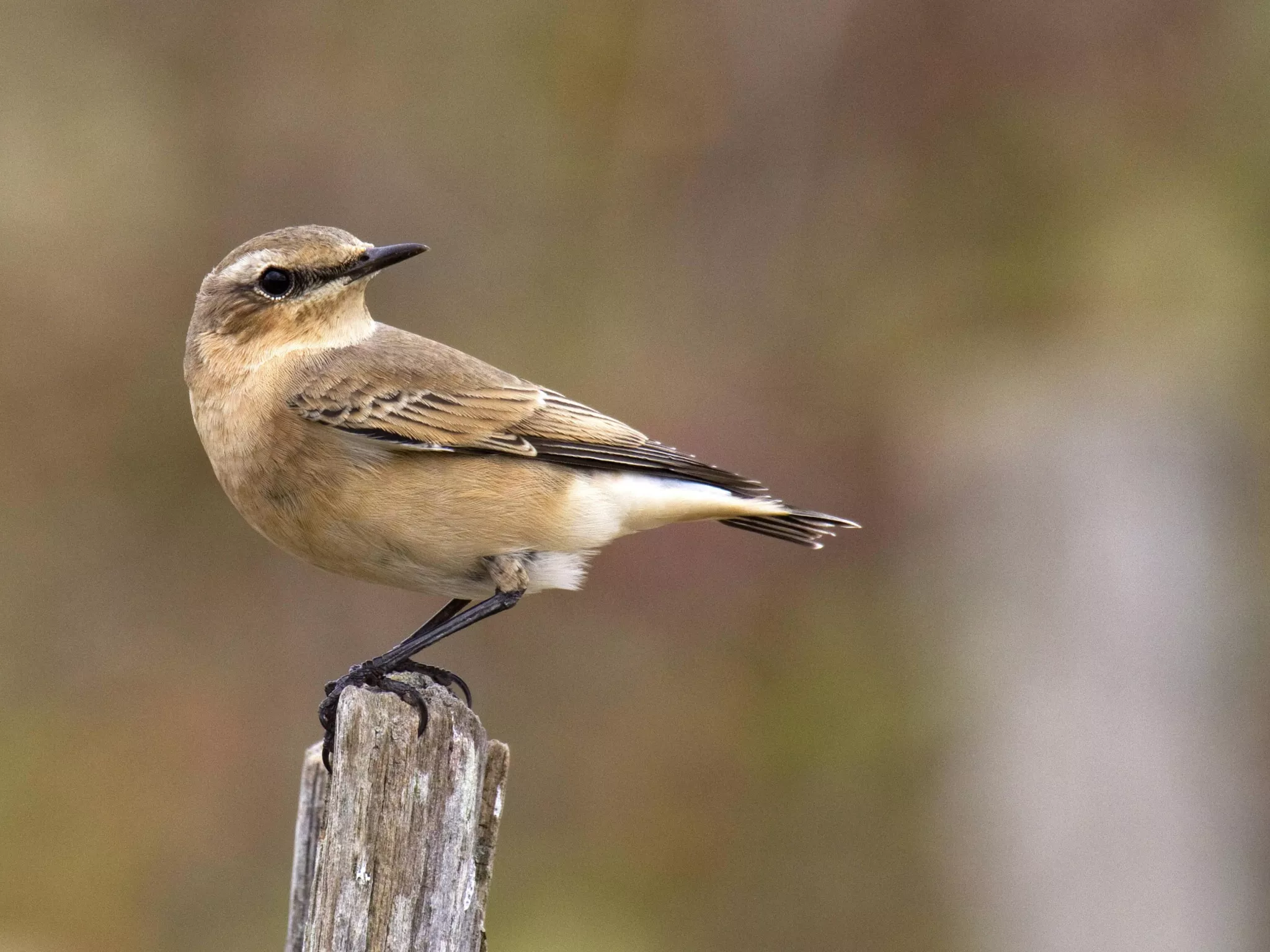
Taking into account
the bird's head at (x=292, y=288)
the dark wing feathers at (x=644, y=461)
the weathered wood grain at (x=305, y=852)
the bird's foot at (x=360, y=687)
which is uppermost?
the bird's head at (x=292, y=288)

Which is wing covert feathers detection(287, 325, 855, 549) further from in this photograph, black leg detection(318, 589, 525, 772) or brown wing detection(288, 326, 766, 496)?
black leg detection(318, 589, 525, 772)

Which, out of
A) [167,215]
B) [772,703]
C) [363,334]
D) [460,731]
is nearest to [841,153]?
[772,703]

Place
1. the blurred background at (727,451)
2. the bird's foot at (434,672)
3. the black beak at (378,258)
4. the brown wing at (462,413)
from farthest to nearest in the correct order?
the blurred background at (727,451) → the black beak at (378,258) → the brown wing at (462,413) → the bird's foot at (434,672)

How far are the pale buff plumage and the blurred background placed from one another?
3007 millimetres

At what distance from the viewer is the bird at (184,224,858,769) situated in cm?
502

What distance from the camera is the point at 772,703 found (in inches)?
366

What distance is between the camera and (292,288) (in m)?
5.59

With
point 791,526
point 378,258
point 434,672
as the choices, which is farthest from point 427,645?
point 791,526

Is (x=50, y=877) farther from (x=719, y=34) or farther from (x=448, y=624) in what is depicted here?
(x=719, y=34)

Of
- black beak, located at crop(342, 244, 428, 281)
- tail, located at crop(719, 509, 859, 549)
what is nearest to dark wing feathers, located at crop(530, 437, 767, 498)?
tail, located at crop(719, 509, 859, 549)

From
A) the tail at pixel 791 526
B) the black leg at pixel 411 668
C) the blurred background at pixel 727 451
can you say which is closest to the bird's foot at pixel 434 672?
the black leg at pixel 411 668

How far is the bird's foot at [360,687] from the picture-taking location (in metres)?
4.06

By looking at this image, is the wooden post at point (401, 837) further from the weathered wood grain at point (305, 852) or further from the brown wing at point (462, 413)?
the brown wing at point (462, 413)

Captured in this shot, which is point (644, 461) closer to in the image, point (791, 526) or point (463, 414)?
point (463, 414)
